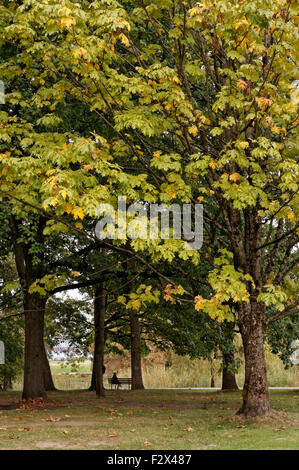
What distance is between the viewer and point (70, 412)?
16297 mm

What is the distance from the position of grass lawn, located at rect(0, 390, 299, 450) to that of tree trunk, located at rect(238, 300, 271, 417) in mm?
376

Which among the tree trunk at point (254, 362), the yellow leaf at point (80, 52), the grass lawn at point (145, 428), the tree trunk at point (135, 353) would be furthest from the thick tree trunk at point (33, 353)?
the yellow leaf at point (80, 52)

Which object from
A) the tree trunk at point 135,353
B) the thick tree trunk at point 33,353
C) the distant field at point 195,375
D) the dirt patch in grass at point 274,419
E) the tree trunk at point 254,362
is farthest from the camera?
the distant field at point 195,375

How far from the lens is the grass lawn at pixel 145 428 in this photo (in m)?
10.2

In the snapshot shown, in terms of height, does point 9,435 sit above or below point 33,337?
below

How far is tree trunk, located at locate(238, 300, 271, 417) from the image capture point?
13484 mm

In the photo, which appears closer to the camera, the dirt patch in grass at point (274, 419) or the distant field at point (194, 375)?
the dirt patch in grass at point (274, 419)

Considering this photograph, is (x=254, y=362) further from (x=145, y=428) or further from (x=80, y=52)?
(x=80, y=52)

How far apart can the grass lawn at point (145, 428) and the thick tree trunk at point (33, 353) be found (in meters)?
1.98

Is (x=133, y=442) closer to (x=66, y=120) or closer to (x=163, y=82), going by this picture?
(x=163, y=82)

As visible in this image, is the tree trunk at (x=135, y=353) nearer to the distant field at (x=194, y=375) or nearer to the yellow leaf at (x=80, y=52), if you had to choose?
the distant field at (x=194, y=375)

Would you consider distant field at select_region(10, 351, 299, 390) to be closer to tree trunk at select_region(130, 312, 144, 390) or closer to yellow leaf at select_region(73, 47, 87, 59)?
tree trunk at select_region(130, 312, 144, 390)

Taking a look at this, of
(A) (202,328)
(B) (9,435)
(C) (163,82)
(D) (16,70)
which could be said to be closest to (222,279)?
(C) (163,82)
